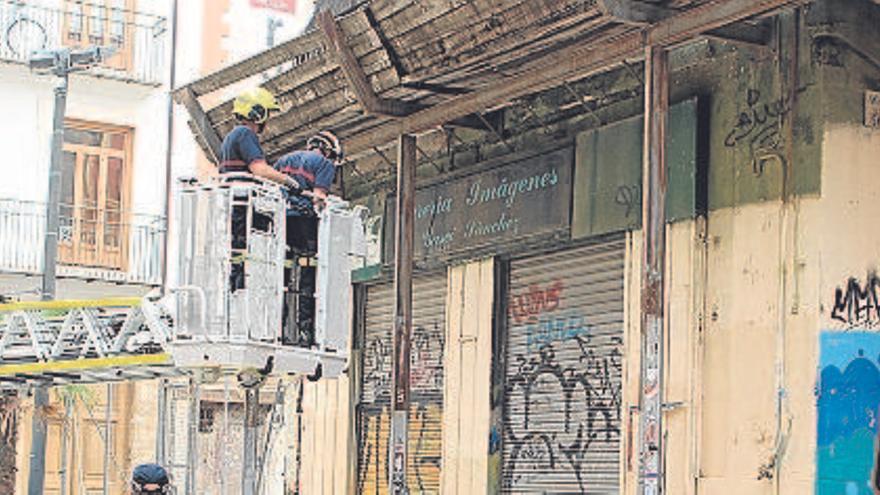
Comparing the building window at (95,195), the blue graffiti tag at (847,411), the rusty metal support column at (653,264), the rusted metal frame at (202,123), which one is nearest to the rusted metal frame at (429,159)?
the rusted metal frame at (202,123)

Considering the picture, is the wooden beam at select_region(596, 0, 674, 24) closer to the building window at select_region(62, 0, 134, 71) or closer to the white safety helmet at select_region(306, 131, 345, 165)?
the white safety helmet at select_region(306, 131, 345, 165)

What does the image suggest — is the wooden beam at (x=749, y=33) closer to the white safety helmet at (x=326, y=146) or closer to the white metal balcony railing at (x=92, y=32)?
the white safety helmet at (x=326, y=146)

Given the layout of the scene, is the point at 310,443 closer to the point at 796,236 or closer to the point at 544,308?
the point at 544,308

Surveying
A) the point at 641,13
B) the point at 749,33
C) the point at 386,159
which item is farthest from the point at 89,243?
the point at 641,13

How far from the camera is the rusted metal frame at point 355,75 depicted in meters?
16.4

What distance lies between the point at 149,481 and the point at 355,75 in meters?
7.87

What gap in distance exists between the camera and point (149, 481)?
31.2ft

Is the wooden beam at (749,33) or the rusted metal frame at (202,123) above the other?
the rusted metal frame at (202,123)

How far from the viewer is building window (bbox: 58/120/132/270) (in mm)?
29562

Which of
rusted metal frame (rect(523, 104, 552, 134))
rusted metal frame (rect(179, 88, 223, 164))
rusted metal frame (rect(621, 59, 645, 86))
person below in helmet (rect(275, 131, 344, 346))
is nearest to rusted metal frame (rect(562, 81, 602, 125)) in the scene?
rusted metal frame (rect(621, 59, 645, 86))

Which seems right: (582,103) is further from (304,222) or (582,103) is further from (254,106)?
(254,106)

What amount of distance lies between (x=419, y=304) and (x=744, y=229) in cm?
697

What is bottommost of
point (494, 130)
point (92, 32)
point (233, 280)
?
point (233, 280)

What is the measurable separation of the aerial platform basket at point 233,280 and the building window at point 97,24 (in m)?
20.6
